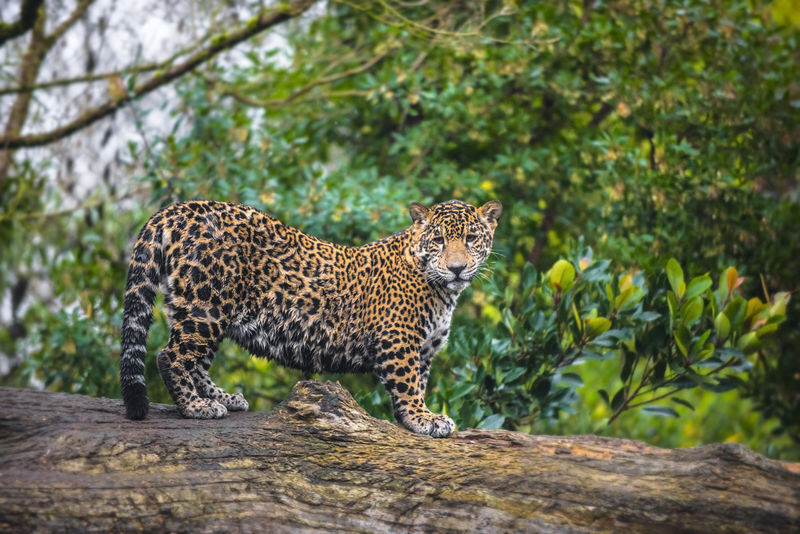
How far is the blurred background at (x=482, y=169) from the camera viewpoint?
27.4ft

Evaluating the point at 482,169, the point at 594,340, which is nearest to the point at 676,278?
the point at 594,340

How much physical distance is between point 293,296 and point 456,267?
4.28 feet

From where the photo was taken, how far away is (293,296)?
6.93 metres

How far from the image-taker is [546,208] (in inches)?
508

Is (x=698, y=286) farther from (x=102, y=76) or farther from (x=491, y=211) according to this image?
(x=102, y=76)

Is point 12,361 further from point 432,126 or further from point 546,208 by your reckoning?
point 546,208

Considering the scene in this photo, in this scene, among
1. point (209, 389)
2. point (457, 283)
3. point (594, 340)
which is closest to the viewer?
point (209, 389)

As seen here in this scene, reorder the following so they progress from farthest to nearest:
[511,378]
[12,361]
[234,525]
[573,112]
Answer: [12,361] < [573,112] < [511,378] < [234,525]

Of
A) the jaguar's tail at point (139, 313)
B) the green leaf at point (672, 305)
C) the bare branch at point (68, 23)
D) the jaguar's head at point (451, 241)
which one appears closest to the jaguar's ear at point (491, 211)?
the jaguar's head at point (451, 241)

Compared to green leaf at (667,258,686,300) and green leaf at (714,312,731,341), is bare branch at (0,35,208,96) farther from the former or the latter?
green leaf at (714,312,731,341)

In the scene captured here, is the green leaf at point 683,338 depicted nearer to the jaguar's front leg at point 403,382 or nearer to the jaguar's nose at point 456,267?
the jaguar's nose at point 456,267

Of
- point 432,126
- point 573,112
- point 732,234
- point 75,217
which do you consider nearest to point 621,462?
point 732,234

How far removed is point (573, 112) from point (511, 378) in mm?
6461

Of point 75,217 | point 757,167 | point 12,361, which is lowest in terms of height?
point 12,361
